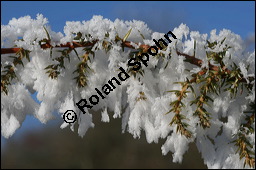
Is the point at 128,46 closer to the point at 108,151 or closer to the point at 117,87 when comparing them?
the point at 117,87

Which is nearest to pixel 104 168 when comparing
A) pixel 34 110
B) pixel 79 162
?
pixel 79 162

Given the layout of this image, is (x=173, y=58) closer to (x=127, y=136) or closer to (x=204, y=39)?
(x=204, y=39)

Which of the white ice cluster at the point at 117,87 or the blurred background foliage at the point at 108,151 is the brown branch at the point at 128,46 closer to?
the white ice cluster at the point at 117,87

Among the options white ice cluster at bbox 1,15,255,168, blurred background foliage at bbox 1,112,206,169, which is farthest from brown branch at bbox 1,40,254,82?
blurred background foliage at bbox 1,112,206,169

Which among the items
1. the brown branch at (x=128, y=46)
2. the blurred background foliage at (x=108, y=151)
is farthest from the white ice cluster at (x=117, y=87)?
the blurred background foliage at (x=108, y=151)

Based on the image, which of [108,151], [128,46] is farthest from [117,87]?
[108,151]

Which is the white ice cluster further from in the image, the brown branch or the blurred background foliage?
the blurred background foliage

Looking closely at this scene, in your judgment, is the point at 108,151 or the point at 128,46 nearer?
the point at 128,46

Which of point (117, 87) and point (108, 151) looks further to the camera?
point (108, 151)

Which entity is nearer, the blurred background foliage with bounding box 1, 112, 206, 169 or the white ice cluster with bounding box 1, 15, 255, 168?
the white ice cluster with bounding box 1, 15, 255, 168
